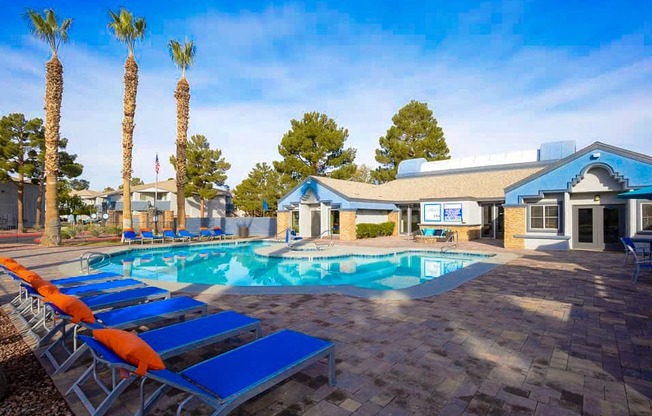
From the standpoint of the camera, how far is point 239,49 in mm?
18312

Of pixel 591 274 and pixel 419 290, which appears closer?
pixel 419 290

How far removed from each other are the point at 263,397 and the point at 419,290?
A: 542 centimetres

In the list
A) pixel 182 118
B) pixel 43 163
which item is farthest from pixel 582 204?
pixel 43 163

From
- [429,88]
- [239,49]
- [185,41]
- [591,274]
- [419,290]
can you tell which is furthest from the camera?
[185,41]

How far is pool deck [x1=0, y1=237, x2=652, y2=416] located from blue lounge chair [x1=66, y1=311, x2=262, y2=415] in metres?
0.21

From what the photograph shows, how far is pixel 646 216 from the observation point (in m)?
14.7

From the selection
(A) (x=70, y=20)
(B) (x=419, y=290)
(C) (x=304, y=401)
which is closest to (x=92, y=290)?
(C) (x=304, y=401)

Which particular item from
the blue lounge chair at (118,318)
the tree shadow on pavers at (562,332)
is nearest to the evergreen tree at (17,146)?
the blue lounge chair at (118,318)

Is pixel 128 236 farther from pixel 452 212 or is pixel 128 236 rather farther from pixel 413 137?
Answer: pixel 413 137

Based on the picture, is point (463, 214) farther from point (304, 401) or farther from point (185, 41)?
point (185, 41)

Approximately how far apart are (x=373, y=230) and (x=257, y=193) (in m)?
17.5

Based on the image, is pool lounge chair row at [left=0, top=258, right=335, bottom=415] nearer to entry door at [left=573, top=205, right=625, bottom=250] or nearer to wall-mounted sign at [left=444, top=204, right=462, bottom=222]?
entry door at [left=573, top=205, right=625, bottom=250]

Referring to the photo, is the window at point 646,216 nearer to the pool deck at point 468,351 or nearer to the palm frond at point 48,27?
the pool deck at point 468,351

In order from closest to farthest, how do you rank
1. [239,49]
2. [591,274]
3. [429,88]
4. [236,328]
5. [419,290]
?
[236,328], [419,290], [591,274], [239,49], [429,88]
